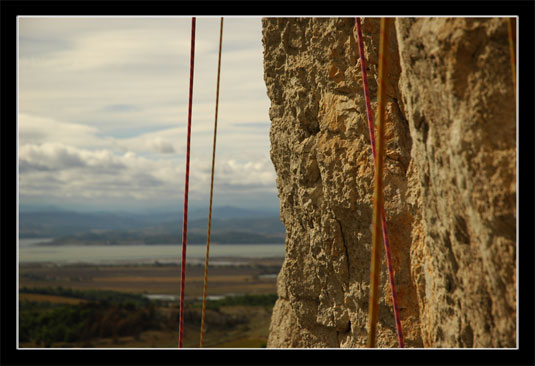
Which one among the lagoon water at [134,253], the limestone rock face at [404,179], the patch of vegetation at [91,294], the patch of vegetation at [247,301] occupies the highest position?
the limestone rock face at [404,179]

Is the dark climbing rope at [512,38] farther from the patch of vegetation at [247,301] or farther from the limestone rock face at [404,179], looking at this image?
the patch of vegetation at [247,301]

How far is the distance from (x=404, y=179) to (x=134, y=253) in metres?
139

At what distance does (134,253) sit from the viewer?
141750 millimetres

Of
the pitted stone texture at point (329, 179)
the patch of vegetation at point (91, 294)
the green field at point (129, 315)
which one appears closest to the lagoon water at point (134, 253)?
the green field at point (129, 315)

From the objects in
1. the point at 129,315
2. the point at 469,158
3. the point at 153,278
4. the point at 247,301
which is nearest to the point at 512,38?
the point at 469,158

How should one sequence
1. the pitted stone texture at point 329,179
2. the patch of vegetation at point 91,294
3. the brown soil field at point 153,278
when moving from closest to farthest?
the pitted stone texture at point 329,179, the patch of vegetation at point 91,294, the brown soil field at point 153,278

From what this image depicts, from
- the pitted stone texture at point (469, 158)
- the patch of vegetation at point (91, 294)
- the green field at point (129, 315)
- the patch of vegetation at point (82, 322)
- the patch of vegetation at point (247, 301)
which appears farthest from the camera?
the patch of vegetation at point (91, 294)

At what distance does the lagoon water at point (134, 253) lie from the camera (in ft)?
401

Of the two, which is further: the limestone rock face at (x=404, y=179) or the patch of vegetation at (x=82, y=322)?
the patch of vegetation at (x=82, y=322)

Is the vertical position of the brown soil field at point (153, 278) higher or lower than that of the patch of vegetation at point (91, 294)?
lower

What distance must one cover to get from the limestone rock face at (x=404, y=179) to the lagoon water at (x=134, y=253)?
103205 mm

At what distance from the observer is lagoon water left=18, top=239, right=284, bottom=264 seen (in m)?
122

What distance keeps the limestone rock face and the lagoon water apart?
10321 centimetres

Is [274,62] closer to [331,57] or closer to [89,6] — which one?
[331,57]
